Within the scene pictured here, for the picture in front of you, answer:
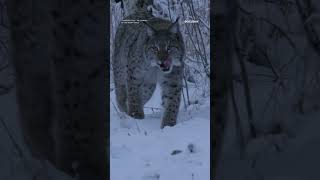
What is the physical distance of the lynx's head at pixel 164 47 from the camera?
625 centimetres

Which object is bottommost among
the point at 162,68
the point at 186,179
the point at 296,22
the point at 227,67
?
the point at 186,179

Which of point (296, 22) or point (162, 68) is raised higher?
point (296, 22)

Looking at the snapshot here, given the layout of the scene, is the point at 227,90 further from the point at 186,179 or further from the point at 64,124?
the point at 186,179

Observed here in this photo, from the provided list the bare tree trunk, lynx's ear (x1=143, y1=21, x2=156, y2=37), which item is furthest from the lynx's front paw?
the bare tree trunk

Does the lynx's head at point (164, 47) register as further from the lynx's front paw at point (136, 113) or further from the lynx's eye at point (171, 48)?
the lynx's front paw at point (136, 113)

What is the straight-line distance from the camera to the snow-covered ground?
4.37m

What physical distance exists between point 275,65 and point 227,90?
0.25m

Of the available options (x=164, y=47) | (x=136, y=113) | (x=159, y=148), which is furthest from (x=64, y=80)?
(x=136, y=113)

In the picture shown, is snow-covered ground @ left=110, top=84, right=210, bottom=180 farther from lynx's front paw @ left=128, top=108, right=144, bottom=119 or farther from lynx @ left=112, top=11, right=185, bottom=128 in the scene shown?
lynx @ left=112, top=11, right=185, bottom=128

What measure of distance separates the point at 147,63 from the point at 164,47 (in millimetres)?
305

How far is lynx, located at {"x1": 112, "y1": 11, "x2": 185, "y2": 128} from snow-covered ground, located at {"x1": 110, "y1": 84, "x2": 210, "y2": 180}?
0.59 ft

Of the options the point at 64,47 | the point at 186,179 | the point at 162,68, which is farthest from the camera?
the point at 162,68

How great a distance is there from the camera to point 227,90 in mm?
3084

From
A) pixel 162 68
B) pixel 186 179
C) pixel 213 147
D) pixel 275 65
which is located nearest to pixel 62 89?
pixel 213 147
